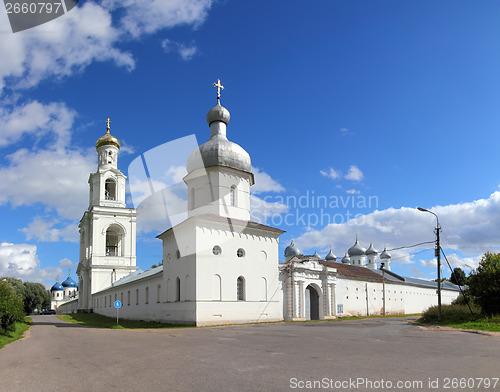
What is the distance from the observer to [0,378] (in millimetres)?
8141

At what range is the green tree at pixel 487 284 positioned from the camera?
22.7 meters

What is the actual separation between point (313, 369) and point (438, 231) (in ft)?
69.6

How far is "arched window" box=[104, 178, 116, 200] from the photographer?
53.8 m

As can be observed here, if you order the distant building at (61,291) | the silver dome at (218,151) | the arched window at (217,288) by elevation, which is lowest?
the distant building at (61,291)

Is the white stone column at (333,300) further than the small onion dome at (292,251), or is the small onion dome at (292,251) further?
the small onion dome at (292,251)

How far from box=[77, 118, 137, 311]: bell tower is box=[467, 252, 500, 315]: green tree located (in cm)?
4018

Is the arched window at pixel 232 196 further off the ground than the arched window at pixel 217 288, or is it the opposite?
the arched window at pixel 232 196

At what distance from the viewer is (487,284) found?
75.7ft

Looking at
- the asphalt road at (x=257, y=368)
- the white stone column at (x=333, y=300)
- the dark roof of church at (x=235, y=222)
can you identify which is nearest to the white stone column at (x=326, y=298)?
the white stone column at (x=333, y=300)

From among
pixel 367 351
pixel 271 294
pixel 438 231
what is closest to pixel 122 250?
pixel 271 294

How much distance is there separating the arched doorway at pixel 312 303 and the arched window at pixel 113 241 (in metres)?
28.7

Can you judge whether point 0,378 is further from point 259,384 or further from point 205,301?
point 205,301

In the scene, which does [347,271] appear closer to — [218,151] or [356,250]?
[218,151]

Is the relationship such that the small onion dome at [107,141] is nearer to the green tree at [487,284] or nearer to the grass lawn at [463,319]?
the grass lawn at [463,319]
